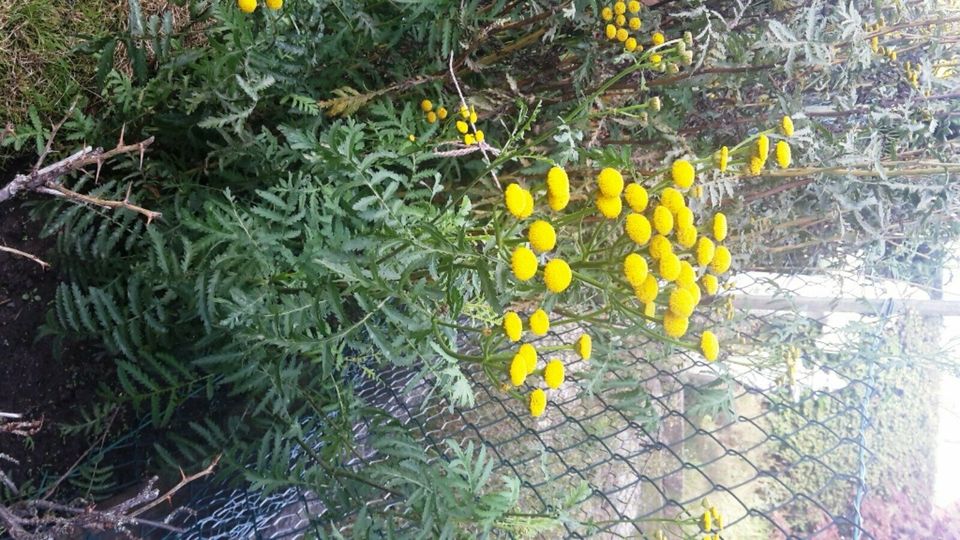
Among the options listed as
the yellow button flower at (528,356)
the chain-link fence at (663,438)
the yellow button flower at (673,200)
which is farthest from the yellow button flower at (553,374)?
the chain-link fence at (663,438)

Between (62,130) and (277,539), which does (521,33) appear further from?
(277,539)

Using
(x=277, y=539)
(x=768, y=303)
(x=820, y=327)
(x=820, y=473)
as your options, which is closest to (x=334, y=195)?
(x=277, y=539)

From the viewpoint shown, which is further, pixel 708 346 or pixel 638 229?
pixel 708 346

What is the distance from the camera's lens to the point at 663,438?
2.93 meters

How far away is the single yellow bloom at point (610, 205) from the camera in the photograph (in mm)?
996

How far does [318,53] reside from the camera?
58.3 inches

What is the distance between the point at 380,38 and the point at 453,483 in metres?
0.94

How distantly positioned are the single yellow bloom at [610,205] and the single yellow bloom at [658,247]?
7 cm

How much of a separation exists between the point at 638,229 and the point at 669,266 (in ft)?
0.23

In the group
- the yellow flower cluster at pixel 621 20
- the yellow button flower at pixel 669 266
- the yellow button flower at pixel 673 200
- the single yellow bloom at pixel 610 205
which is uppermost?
the yellow flower cluster at pixel 621 20

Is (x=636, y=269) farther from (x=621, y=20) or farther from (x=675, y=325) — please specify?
(x=621, y=20)

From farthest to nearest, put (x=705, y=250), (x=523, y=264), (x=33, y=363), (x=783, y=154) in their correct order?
(x=33, y=363) → (x=783, y=154) → (x=705, y=250) → (x=523, y=264)

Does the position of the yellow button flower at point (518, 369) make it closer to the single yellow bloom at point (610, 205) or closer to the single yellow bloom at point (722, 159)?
the single yellow bloom at point (610, 205)

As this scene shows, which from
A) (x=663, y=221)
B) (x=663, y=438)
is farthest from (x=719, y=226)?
(x=663, y=438)
